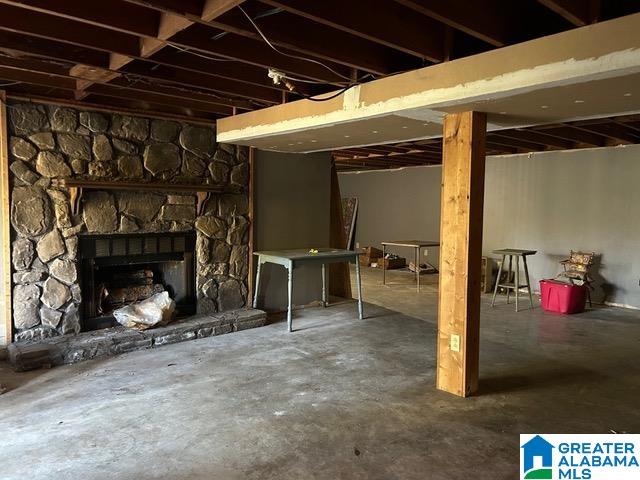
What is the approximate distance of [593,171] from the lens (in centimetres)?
660

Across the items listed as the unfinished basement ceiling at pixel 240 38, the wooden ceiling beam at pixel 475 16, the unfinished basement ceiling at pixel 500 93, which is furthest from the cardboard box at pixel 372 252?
the wooden ceiling beam at pixel 475 16

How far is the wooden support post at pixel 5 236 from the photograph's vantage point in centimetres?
383

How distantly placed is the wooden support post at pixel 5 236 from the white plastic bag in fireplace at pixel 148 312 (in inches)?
33.8

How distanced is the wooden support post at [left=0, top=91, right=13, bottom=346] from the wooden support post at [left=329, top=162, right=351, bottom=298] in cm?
383

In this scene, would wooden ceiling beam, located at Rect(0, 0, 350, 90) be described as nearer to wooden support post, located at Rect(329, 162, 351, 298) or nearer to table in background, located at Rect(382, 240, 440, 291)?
wooden support post, located at Rect(329, 162, 351, 298)

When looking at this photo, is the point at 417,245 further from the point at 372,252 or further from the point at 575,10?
the point at 575,10

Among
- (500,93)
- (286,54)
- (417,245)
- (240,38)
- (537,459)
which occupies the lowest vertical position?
(537,459)

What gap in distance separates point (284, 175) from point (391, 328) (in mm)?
2189

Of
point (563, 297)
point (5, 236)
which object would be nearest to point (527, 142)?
point (563, 297)

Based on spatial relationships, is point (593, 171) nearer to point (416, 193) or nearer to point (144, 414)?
point (416, 193)

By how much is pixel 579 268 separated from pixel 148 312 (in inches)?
217

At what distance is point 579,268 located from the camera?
21.0ft

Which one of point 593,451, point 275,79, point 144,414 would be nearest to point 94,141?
point 275,79

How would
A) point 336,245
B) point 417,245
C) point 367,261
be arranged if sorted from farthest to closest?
point 367,261, point 417,245, point 336,245
